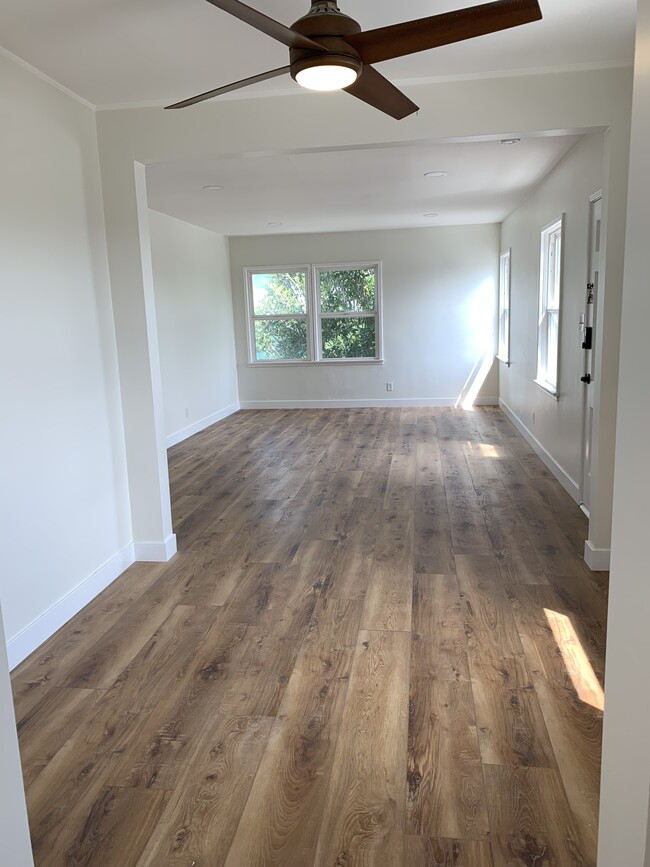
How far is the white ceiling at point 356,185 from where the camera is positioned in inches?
175

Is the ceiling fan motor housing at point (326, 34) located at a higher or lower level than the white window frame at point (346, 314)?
higher

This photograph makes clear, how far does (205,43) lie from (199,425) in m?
5.55

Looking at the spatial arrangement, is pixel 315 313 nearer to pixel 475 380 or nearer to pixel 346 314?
pixel 346 314

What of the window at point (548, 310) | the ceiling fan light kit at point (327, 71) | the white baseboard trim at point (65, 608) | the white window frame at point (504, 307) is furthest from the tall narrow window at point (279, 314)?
the ceiling fan light kit at point (327, 71)

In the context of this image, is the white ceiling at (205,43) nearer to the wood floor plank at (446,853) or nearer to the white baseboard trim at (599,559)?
the white baseboard trim at (599,559)

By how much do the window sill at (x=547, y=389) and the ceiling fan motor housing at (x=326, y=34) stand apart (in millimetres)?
3712

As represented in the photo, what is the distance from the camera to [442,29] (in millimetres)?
1730

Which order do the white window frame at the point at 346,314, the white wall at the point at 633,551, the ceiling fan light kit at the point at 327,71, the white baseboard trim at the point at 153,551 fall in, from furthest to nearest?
the white window frame at the point at 346,314 < the white baseboard trim at the point at 153,551 < the ceiling fan light kit at the point at 327,71 < the white wall at the point at 633,551

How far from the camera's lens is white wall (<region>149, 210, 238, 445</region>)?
679cm

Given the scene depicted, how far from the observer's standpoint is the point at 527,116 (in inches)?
118

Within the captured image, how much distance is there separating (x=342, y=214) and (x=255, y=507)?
4.07 meters

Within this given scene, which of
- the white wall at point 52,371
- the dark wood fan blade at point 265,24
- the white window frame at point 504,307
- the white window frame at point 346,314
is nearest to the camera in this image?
the dark wood fan blade at point 265,24

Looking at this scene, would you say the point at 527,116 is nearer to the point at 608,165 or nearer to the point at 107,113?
the point at 608,165

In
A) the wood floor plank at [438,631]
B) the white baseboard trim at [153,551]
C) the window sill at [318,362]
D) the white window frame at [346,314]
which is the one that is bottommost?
the wood floor plank at [438,631]
